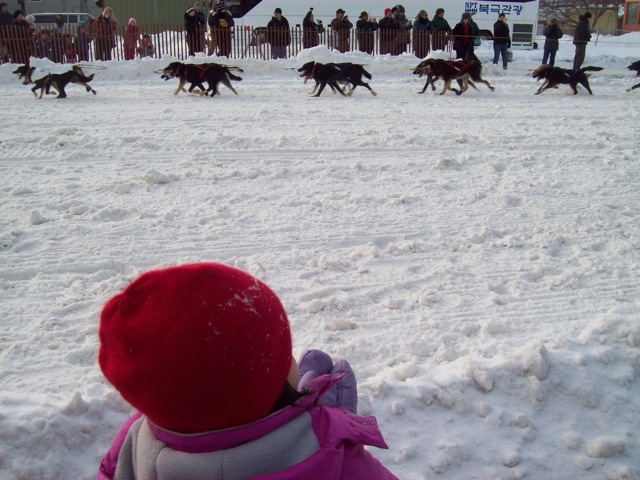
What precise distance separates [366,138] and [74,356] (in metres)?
4.40

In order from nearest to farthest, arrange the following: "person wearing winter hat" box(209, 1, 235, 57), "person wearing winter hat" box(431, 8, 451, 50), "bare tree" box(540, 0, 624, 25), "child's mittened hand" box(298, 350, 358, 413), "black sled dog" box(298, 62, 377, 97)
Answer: "child's mittened hand" box(298, 350, 358, 413), "black sled dog" box(298, 62, 377, 97), "person wearing winter hat" box(209, 1, 235, 57), "person wearing winter hat" box(431, 8, 451, 50), "bare tree" box(540, 0, 624, 25)

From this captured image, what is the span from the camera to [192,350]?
1.04 meters

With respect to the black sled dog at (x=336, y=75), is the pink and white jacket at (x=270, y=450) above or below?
below

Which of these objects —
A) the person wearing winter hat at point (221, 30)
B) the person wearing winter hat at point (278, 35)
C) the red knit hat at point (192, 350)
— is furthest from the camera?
the person wearing winter hat at point (278, 35)

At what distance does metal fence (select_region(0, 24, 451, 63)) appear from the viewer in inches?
604

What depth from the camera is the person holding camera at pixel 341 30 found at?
17.0 m

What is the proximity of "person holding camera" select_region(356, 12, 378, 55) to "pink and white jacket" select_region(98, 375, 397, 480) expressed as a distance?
56.5 feet

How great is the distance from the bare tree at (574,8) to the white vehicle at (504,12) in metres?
24.2

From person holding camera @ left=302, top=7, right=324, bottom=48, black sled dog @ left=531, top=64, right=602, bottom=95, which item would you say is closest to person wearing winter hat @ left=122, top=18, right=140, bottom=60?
person holding camera @ left=302, top=7, right=324, bottom=48

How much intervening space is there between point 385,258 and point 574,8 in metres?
47.2

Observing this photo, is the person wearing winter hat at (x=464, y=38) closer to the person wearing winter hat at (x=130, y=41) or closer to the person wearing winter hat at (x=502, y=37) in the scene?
the person wearing winter hat at (x=502, y=37)

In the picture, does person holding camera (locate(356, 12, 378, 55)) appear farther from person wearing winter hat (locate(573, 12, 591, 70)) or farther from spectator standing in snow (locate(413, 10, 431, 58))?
person wearing winter hat (locate(573, 12, 591, 70))

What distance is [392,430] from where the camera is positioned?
2139 millimetres

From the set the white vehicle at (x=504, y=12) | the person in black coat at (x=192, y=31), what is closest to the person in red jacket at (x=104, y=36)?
the person in black coat at (x=192, y=31)
